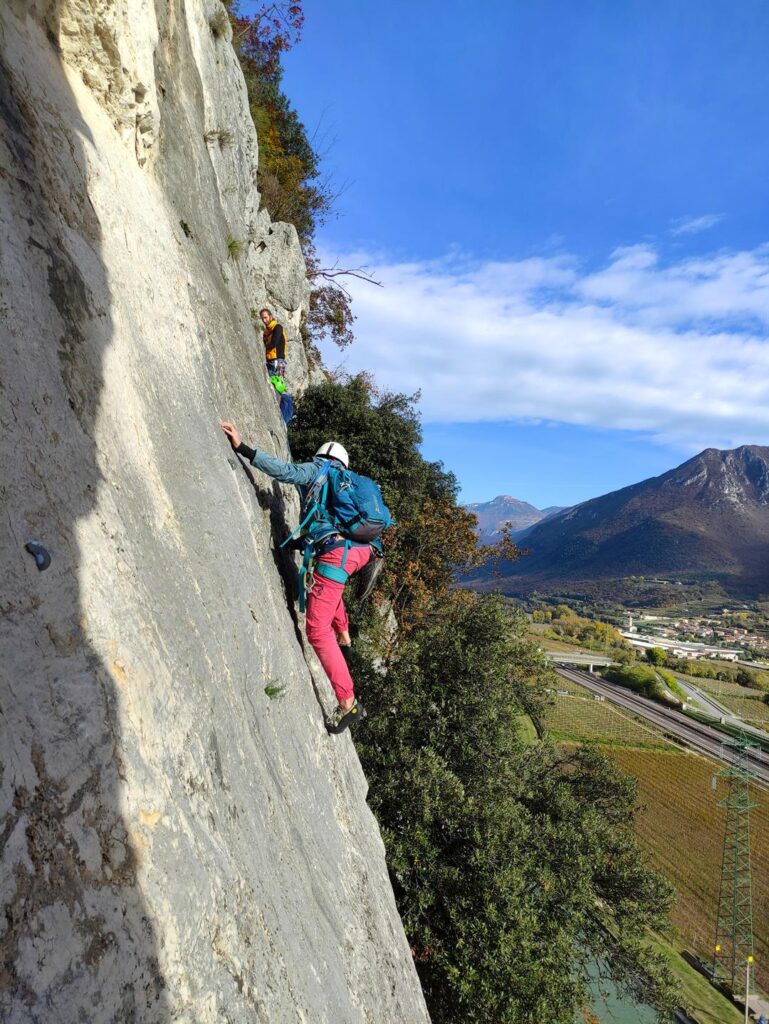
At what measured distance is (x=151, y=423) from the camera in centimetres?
407

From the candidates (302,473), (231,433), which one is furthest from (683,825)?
(231,433)

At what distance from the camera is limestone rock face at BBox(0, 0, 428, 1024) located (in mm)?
2098

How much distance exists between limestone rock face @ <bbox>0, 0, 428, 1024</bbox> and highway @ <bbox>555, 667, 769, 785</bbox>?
69799 millimetres

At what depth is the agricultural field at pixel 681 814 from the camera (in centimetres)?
3781

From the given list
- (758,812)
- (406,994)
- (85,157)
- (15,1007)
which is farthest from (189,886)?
(758,812)

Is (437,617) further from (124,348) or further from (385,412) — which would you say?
(124,348)

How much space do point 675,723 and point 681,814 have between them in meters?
36.1

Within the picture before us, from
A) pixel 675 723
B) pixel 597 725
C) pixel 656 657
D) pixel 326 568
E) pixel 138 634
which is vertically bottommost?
pixel 675 723

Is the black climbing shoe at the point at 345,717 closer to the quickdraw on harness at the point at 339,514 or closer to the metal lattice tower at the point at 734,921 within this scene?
the quickdraw on harness at the point at 339,514

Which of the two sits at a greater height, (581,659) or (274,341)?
(274,341)

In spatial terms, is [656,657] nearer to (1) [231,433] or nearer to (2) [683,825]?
(2) [683,825]

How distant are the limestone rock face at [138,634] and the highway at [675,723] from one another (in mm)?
69799

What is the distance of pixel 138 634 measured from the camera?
299 centimetres

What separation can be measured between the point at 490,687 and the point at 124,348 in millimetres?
12777
